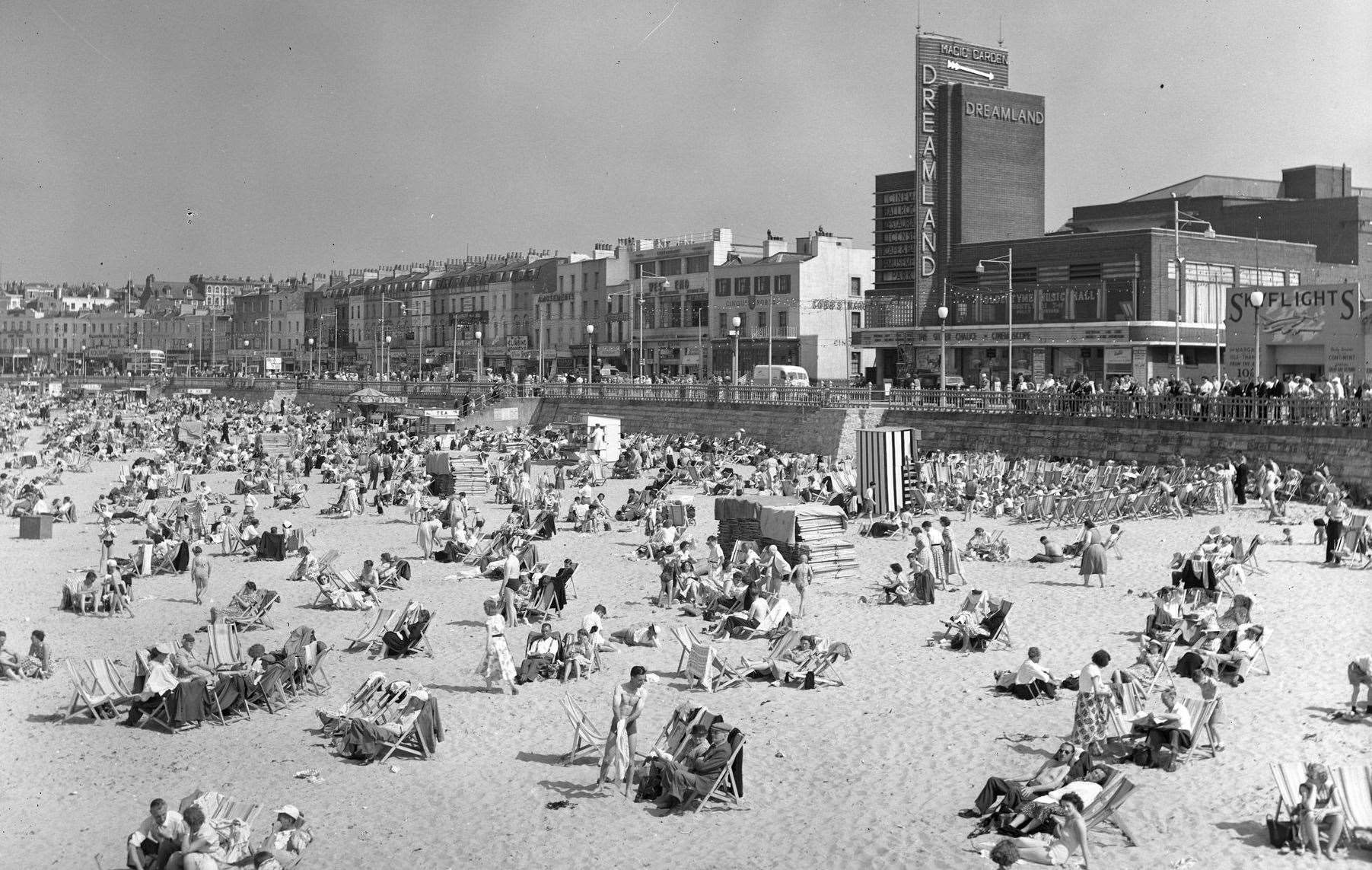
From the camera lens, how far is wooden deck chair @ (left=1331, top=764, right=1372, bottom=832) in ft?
30.9

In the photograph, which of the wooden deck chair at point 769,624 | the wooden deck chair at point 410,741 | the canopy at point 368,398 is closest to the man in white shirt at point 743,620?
the wooden deck chair at point 769,624

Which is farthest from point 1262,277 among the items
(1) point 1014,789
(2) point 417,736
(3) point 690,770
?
(2) point 417,736

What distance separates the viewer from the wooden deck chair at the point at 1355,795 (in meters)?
9.43

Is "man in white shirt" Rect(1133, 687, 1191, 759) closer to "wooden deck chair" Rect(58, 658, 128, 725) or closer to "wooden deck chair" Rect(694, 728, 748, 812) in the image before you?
"wooden deck chair" Rect(694, 728, 748, 812)

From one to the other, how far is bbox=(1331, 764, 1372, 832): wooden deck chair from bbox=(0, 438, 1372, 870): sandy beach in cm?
24

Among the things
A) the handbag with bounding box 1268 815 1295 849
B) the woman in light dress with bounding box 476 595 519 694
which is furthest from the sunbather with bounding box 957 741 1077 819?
the woman in light dress with bounding box 476 595 519 694

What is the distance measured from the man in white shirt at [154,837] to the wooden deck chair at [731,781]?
13.3ft

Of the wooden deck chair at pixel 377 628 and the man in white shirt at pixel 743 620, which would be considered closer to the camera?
the wooden deck chair at pixel 377 628

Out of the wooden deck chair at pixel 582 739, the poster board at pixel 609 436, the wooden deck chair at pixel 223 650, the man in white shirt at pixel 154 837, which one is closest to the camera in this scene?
the man in white shirt at pixel 154 837

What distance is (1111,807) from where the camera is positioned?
9852mm

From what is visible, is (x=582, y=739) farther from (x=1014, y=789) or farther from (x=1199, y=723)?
(x=1199, y=723)

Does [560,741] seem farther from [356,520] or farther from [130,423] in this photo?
[130,423]

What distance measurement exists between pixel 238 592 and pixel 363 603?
169 centimetres

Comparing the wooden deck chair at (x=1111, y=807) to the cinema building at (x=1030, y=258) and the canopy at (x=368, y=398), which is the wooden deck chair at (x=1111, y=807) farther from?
the canopy at (x=368, y=398)
